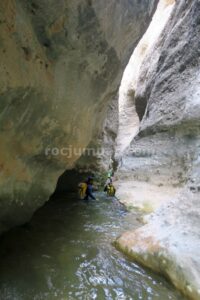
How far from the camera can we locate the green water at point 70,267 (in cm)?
363

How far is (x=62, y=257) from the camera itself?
4.63 m

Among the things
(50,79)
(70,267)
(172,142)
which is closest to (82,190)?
(172,142)

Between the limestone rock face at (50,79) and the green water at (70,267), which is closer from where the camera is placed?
the limestone rock face at (50,79)

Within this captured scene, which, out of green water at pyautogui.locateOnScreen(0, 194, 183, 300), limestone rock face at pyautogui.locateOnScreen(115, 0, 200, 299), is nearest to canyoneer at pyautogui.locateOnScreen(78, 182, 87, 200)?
limestone rock face at pyautogui.locateOnScreen(115, 0, 200, 299)

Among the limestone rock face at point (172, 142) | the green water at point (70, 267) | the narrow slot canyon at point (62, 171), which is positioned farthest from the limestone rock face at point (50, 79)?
the limestone rock face at point (172, 142)

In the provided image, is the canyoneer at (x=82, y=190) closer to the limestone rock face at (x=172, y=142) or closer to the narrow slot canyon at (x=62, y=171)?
the narrow slot canyon at (x=62, y=171)

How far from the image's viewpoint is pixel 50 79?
405 cm

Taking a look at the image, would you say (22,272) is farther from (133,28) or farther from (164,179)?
(164,179)

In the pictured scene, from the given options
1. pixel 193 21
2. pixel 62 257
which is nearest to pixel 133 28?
pixel 62 257

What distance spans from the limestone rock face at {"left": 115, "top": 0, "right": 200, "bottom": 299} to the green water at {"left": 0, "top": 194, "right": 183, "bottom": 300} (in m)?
0.50

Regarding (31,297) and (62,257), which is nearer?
(31,297)

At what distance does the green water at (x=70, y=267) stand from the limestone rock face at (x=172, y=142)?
0.50m

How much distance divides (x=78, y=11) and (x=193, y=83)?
23.3ft

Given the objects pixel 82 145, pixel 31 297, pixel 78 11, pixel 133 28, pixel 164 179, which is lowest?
pixel 31 297
